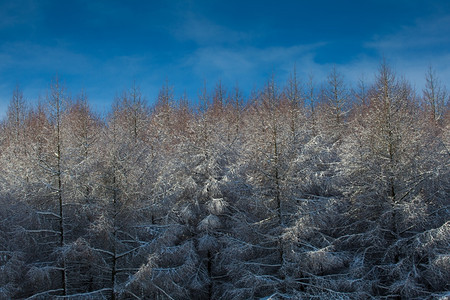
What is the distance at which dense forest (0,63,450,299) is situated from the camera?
13945 millimetres

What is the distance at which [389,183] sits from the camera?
15.5 meters

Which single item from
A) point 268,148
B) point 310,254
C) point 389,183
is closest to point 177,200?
point 268,148

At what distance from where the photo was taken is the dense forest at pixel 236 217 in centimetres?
1395

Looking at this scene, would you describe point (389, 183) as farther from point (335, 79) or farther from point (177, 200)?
point (335, 79)

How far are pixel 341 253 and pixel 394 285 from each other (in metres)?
2.33

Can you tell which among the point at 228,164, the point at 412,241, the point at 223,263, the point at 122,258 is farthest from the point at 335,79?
the point at 122,258

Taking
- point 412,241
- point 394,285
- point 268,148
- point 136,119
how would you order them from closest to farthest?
point 394,285, point 412,241, point 268,148, point 136,119

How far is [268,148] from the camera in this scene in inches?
635

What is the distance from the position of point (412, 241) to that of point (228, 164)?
9.05 metres

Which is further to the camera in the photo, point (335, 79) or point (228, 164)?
point (335, 79)

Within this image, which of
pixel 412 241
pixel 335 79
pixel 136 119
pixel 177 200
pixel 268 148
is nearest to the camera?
pixel 412 241

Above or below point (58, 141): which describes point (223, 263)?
below

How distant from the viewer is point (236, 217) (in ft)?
55.1

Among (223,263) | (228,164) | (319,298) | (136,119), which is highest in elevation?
(136,119)
